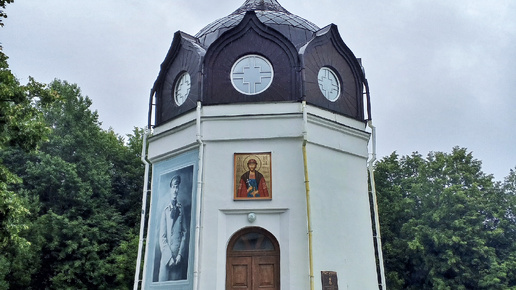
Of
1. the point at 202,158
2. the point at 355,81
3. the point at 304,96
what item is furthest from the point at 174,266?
the point at 355,81

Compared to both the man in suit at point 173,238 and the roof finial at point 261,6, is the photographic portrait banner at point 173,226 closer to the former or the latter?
the man in suit at point 173,238

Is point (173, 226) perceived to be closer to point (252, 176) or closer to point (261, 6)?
point (252, 176)

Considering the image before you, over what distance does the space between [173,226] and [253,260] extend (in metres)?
2.65

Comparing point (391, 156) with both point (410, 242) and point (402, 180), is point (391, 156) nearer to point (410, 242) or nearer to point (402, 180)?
point (402, 180)

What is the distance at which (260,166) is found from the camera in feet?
49.6

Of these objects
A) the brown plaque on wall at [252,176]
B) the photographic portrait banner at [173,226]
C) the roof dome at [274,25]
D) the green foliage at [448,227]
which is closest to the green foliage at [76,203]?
the photographic portrait banner at [173,226]

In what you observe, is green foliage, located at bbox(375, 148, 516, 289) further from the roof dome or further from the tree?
the tree

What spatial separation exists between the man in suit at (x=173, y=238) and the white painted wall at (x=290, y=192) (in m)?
0.91

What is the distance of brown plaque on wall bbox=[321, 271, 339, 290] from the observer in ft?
45.9

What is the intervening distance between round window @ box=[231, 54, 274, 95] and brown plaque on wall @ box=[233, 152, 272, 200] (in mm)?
2012

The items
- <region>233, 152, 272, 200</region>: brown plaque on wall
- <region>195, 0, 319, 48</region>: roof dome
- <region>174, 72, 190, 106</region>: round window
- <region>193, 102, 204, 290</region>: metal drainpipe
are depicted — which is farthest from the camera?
<region>195, 0, 319, 48</region>: roof dome

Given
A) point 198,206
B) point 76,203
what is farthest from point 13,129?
point 76,203

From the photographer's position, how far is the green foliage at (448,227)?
2548 cm

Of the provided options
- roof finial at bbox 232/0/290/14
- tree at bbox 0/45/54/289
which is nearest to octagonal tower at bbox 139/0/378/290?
roof finial at bbox 232/0/290/14
